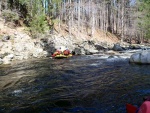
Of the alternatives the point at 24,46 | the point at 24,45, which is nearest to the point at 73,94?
the point at 24,46

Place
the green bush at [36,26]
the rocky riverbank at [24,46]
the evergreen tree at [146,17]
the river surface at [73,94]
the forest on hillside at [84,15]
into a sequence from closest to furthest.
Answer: the river surface at [73,94] → the rocky riverbank at [24,46] → the green bush at [36,26] → the forest on hillside at [84,15] → the evergreen tree at [146,17]

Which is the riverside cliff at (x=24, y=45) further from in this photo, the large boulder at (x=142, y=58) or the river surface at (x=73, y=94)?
the large boulder at (x=142, y=58)

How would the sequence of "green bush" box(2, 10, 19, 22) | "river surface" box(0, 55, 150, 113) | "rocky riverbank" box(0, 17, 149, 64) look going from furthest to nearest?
"green bush" box(2, 10, 19, 22), "rocky riverbank" box(0, 17, 149, 64), "river surface" box(0, 55, 150, 113)

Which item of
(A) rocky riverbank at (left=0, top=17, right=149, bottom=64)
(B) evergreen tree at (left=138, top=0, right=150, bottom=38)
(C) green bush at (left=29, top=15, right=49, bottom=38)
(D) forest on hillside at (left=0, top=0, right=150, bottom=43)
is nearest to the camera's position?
(A) rocky riverbank at (left=0, top=17, right=149, bottom=64)

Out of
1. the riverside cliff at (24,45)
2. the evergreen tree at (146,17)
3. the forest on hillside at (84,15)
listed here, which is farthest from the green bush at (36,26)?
the evergreen tree at (146,17)

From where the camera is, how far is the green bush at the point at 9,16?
32219 mm

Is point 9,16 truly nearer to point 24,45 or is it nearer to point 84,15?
point 24,45

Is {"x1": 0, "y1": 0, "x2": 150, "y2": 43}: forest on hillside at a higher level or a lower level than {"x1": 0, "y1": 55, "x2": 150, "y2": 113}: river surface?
higher

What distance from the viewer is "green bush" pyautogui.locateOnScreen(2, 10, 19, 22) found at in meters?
32.2

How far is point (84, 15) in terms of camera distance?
177 feet

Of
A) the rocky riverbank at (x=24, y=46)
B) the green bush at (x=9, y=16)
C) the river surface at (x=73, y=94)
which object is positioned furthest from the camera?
the green bush at (x=9, y=16)

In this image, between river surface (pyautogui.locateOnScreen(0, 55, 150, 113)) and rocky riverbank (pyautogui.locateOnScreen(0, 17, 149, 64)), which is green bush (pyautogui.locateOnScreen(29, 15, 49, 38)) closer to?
rocky riverbank (pyautogui.locateOnScreen(0, 17, 149, 64))

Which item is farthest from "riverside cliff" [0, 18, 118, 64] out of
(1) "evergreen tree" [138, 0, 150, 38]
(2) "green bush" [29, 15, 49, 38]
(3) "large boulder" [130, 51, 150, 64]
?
(3) "large boulder" [130, 51, 150, 64]

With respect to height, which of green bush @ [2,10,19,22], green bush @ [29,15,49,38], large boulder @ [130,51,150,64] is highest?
green bush @ [2,10,19,22]
